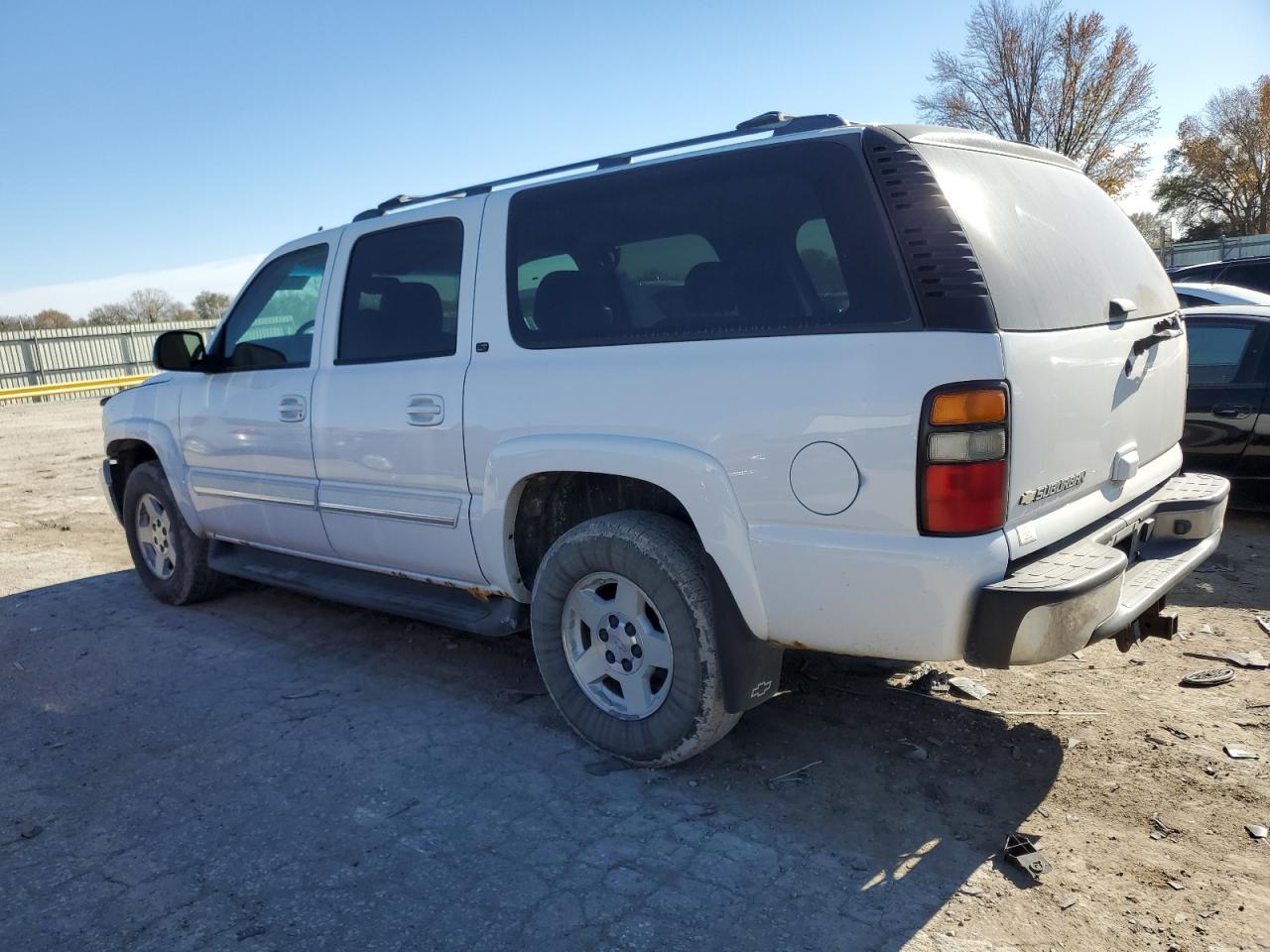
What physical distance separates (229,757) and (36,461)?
11.3m

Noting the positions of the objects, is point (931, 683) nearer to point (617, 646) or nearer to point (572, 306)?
point (617, 646)

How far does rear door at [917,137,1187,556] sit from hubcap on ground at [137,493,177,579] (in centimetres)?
495

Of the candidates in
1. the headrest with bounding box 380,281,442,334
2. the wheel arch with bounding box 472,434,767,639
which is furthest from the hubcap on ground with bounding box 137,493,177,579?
the wheel arch with bounding box 472,434,767,639

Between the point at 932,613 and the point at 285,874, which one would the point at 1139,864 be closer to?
the point at 932,613

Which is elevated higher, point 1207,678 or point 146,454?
point 146,454

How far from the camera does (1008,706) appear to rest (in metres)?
3.80

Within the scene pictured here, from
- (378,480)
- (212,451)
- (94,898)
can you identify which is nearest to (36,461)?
(212,451)

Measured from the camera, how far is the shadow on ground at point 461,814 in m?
2.63

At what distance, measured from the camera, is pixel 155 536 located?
5.93m

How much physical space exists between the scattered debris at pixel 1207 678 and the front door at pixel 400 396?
2.99 m

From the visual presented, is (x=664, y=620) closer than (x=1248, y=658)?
Yes

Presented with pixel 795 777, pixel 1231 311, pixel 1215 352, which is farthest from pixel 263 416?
pixel 1231 311

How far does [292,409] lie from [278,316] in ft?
2.20

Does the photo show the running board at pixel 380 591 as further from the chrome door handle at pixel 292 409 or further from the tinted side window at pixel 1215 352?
the tinted side window at pixel 1215 352
